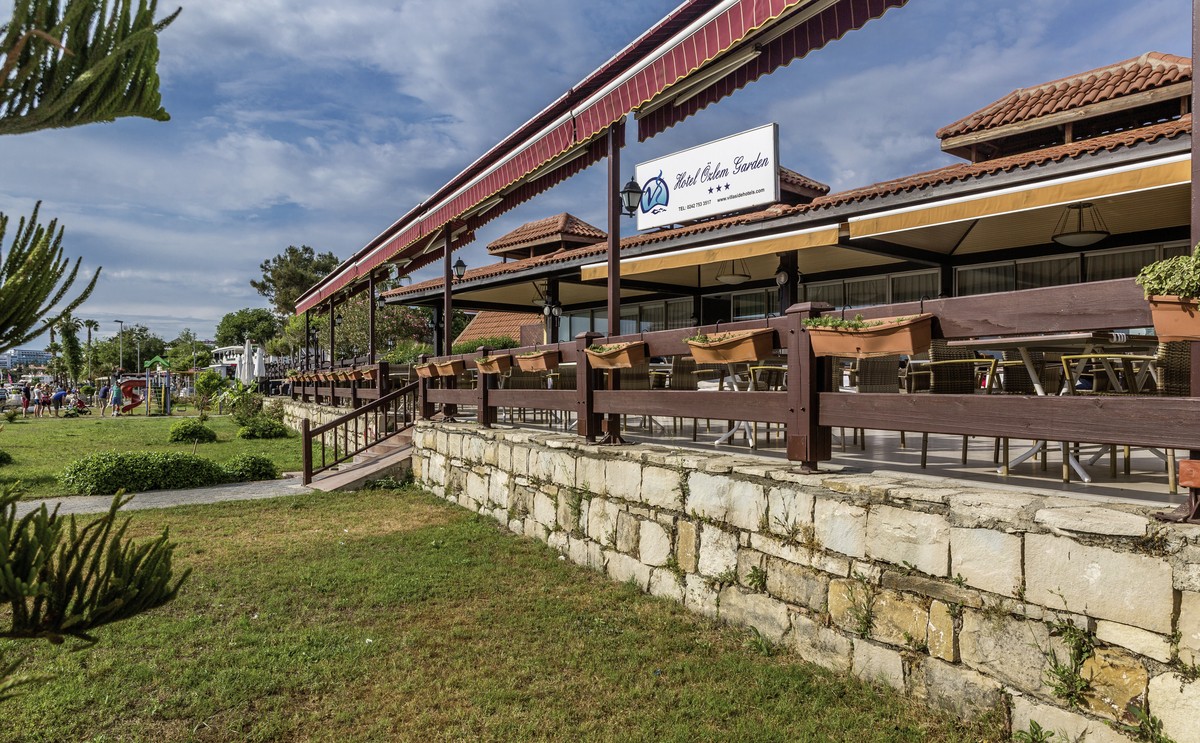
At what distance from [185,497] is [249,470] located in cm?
149

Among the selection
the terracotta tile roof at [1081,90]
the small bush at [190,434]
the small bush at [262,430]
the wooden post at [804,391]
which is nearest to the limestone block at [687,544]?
the wooden post at [804,391]

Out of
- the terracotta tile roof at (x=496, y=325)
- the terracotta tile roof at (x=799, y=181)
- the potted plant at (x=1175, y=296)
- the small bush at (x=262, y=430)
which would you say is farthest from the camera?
the terracotta tile roof at (x=496, y=325)

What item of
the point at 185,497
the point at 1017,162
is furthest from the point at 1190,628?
the point at 185,497

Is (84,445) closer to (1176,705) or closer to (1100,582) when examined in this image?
(1100,582)

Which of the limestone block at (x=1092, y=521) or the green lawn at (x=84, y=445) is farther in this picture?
the green lawn at (x=84, y=445)

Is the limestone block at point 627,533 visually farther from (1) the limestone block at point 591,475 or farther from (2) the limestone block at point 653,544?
(1) the limestone block at point 591,475

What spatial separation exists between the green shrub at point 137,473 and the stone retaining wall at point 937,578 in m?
7.29

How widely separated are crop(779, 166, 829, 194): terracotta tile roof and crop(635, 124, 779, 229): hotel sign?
1.69 meters

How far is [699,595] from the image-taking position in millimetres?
4270

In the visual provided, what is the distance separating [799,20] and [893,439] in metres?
3.95

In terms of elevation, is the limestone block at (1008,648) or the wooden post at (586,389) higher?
the wooden post at (586,389)

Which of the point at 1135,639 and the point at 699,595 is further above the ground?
the point at 1135,639

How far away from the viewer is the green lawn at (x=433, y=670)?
121 inches

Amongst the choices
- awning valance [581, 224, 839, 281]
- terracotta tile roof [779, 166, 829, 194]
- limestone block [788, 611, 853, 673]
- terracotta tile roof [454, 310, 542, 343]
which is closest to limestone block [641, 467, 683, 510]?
limestone block [788, 611, 853, 673]
